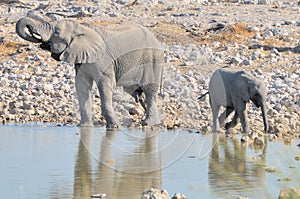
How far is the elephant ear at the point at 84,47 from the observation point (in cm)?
1193

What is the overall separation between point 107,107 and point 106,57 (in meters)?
0.73

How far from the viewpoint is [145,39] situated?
504 inches

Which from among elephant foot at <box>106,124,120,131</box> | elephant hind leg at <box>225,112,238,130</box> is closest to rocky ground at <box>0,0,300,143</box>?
elephant hind leg at <box>225,112,238,130</box>

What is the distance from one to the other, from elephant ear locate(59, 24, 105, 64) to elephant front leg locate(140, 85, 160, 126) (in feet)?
3.11

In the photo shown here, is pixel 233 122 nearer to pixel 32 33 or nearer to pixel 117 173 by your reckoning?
pixel 32 33

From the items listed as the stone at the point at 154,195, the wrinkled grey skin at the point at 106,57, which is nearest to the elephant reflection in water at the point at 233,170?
the stone at the point at 154,195

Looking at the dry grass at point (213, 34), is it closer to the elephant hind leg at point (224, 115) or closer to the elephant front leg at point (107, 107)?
the elephant hind leg at point (224, 115)

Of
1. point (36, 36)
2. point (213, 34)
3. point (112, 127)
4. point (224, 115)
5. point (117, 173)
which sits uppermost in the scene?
point (213, 34)

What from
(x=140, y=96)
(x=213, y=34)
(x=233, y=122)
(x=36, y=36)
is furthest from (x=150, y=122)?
(x=213, y=34)

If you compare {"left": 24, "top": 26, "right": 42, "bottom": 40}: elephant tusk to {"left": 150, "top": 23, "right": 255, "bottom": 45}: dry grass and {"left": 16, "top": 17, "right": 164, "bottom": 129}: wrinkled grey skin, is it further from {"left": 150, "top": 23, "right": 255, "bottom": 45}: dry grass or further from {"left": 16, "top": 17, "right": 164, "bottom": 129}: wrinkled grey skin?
{"left": 150, "top": 23, "right": 255, "bottom": 45}: dry grass

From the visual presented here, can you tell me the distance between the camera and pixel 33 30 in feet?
37.8

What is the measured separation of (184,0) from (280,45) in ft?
24.6

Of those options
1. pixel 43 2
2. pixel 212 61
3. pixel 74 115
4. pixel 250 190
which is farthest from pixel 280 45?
pixel 250 190

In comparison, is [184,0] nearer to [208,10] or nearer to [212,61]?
[208,10]
